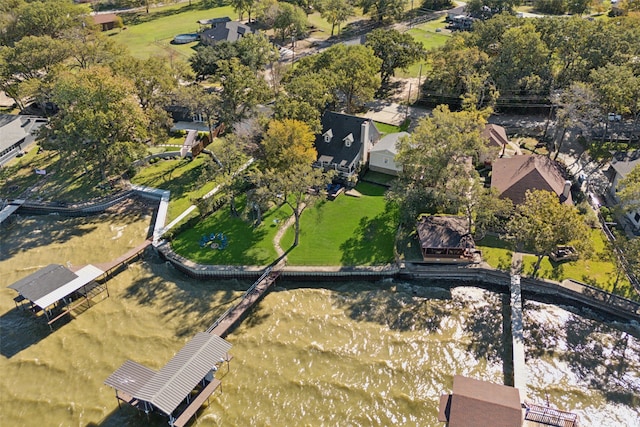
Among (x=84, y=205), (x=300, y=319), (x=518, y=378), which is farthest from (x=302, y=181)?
(x=84, y=205)

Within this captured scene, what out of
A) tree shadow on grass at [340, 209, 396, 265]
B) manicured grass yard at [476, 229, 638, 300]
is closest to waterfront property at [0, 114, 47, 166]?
tree shadow on grass at [340, 209, 396, 265]

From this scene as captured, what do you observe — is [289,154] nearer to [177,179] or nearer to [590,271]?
[177,179]

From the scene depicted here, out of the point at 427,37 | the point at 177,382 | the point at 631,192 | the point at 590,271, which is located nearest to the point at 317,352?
the point at 177,382

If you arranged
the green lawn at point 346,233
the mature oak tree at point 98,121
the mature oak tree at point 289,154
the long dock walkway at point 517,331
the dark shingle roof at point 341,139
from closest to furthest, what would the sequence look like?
the long dock walkway at point 517,331
the green lawn at point 346,233
the mature oak tree at point 289,154
the mature oak tree at point 98,121
the dark shingle roof at point 341,139

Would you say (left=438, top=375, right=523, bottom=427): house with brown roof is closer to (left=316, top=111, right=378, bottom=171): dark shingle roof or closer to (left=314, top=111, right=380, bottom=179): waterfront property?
(left=314, top=111, right=380, bottom=179): waterfront property

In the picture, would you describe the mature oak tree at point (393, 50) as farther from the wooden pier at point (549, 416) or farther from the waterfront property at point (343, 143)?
the wooden pier at point (549, 416)

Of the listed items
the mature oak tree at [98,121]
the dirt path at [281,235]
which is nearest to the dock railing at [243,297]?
the dirt path at [281,235]

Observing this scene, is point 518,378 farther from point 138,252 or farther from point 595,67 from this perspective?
point 595,67
